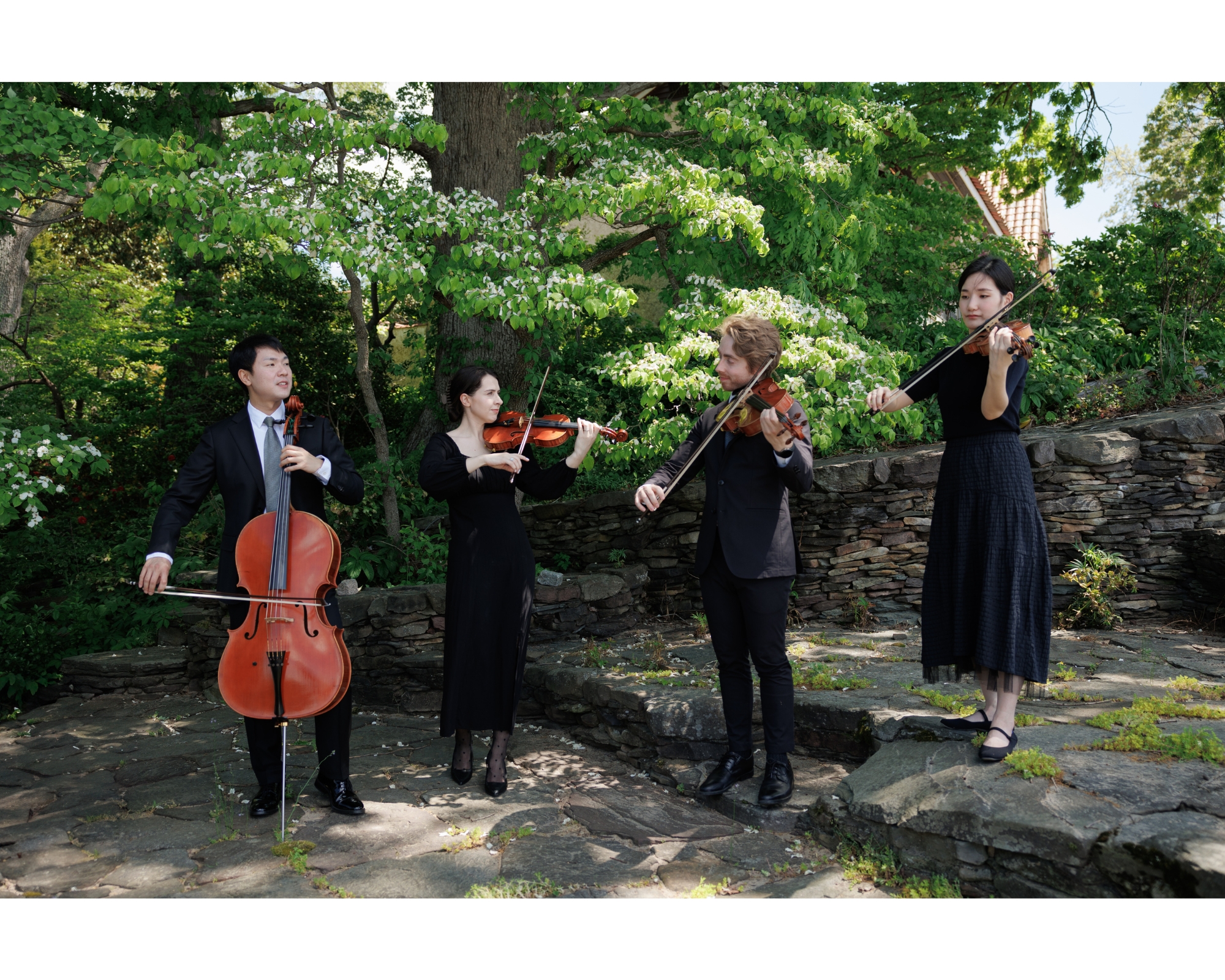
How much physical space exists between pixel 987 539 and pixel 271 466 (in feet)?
8.85

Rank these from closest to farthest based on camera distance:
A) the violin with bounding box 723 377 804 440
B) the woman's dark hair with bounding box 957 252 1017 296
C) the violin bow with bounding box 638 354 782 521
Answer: the woman's dark hair with bounding box 957 252 1017 296 < the violin with bounding box 723 377 804 440 < the violin bow with bounding box 638 354 782 521

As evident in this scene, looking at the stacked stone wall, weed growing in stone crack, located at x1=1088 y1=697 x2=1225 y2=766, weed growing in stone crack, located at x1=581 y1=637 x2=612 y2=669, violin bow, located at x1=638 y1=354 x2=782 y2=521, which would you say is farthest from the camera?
the stacked stone wall

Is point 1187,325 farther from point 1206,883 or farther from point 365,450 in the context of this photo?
point 365,450

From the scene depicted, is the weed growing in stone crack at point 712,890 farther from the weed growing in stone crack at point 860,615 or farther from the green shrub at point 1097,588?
the green shrub at point 1097,588

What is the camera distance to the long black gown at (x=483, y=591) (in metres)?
3.57

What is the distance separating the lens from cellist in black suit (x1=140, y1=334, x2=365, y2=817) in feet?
10.7

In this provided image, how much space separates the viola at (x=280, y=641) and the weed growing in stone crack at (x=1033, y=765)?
2.31 metres

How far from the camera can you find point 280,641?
2916 millimetres

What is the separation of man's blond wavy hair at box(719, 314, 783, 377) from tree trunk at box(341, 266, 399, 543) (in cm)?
309

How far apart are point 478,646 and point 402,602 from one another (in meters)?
2.07

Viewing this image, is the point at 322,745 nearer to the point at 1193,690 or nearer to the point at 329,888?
the point at 329,888

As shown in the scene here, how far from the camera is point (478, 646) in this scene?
3584 mm

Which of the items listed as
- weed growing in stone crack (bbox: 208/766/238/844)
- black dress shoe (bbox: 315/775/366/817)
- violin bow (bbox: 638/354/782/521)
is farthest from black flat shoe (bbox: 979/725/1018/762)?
weed growing in stone crack (bbox: 208/766/238/844)

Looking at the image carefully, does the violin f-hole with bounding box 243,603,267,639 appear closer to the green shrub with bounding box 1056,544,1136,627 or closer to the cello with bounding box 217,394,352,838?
the cello with bounding box 217,394,352,838
